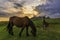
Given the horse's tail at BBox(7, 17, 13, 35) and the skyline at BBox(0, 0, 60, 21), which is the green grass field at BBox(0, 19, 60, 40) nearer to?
the horse's tail at BBox(7, 17, 13, 35)

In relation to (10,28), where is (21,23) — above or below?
above

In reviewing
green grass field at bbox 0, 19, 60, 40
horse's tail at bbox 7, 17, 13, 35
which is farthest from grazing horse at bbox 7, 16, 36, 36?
green grass field at bbox 0, 19, 60, 40

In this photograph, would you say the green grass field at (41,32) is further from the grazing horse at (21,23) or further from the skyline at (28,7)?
the skyline at (28,7)

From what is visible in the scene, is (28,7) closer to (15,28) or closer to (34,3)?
(34,3)

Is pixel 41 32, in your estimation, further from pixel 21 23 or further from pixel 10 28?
pixel 10 28

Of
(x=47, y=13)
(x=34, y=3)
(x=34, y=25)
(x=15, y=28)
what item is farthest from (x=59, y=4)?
(x=15, y=28)

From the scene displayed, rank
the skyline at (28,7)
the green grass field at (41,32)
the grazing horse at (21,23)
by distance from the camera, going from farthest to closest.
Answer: the skyline at (28,7) < the grazing horse at (21,23) < the green grass field at (41,32)

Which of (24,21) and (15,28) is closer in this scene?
(24,21)

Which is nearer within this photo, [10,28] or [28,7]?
[10,28]

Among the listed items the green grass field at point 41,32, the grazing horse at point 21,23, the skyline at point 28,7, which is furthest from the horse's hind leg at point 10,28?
the skyline at point 28,7

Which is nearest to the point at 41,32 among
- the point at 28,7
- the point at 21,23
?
the point at 21,23

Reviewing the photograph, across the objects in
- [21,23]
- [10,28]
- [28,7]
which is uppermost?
[28,7]

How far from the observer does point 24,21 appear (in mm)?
4875

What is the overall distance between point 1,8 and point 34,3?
1144 millimetres
